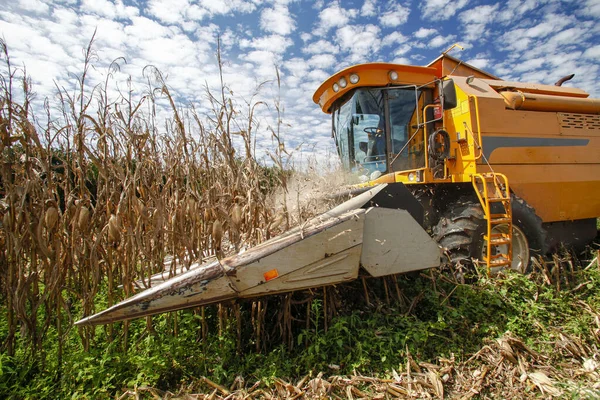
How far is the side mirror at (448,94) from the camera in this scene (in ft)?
11.7

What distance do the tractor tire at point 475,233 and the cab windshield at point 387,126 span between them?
830mm

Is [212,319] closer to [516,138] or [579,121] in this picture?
[516,138]

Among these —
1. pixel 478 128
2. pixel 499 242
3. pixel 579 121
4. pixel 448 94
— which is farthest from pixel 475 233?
pixel 579 121

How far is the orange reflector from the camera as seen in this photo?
1.78 m

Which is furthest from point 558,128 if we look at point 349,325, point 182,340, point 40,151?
point 40,151

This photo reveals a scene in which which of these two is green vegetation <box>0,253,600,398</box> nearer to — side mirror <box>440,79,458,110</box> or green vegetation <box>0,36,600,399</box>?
green vegetation <box>0,36,600,399</box>

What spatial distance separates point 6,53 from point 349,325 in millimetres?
2650

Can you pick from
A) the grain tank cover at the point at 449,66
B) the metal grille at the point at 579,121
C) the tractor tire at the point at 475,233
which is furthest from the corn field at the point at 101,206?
the metal grille at the point at 579,121

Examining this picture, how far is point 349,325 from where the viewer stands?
2217mm

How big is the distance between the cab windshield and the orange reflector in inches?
102

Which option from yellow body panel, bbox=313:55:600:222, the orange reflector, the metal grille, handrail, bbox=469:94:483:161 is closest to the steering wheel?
yellow body panel, bbox=313:55:600:222

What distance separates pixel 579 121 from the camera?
427cm

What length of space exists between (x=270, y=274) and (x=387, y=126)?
2.78 m

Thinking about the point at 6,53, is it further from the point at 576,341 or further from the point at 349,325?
the point at 576,341
